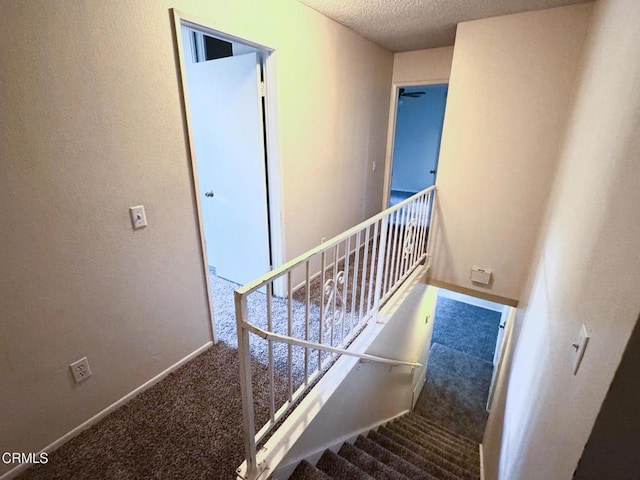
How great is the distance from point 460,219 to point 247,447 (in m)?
2.52

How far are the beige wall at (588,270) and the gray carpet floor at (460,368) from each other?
2.51 m

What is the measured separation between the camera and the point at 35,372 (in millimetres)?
1349

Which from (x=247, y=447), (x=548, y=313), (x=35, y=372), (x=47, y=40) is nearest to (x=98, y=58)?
(x=47, y=40)

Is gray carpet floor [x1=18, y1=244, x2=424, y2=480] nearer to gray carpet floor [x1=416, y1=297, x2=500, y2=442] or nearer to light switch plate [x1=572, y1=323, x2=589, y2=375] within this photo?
light switch plate [x1=572, y1=323, x2=589, y2=375]

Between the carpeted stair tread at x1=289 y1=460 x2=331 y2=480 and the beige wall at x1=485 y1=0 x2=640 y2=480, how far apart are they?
0.87 m

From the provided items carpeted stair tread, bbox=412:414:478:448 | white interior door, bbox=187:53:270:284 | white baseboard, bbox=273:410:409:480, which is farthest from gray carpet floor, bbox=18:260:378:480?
carpeted stair tread, bbox=412:414:478:448

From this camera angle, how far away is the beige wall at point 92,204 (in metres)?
1.18

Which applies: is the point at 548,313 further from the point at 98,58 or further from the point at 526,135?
the point at 98,58

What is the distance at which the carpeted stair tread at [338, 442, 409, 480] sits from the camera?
1770 mm

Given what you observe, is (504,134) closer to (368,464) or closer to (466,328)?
(368,464)

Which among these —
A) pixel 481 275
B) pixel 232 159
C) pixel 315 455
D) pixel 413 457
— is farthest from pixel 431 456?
pixel 232 159

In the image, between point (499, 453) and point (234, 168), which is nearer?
point (499, 453)

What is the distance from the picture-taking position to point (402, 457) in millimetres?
Result: 2252
